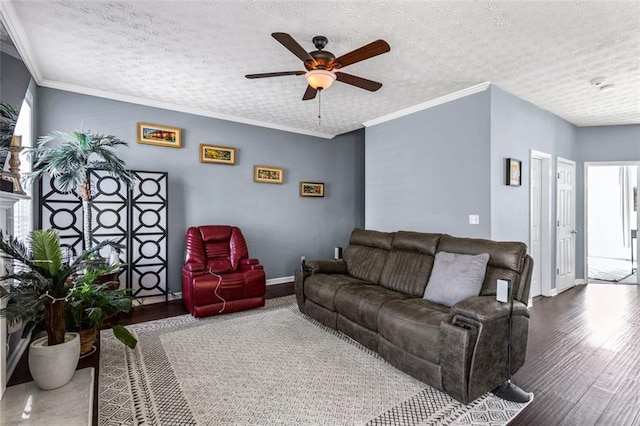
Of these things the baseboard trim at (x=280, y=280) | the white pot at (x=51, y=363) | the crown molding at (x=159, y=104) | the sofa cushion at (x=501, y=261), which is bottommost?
the baseboard trim at (x=280, y=280)

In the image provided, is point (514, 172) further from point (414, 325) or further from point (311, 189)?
point (311, 189)

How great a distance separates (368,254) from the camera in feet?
12.2

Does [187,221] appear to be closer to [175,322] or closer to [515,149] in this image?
[175,322]

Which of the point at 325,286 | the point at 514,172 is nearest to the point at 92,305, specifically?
the point at 325,286

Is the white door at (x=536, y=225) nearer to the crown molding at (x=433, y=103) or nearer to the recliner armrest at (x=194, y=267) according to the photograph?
the crown molding at (x=433, y=103)

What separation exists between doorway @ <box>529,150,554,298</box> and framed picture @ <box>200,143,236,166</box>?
4.47 meters

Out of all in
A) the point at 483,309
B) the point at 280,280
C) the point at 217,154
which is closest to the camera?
the point at 483,309

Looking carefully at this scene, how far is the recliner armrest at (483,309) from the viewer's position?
199cm

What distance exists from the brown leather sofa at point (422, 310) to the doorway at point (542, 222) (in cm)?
244

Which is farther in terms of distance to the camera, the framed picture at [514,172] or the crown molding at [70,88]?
the framed picture at [514,172]

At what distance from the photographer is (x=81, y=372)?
92.0 inches

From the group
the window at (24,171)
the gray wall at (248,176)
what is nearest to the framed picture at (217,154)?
the gray wall at (248,176)

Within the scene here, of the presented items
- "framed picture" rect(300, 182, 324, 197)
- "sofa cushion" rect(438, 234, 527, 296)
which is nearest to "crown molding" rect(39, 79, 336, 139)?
"framed picture" rect(300, 182, 324, 197)

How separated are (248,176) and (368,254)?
8.00ft
